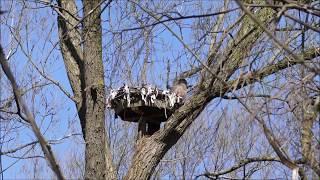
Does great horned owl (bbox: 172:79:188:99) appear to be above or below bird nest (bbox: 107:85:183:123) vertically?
above

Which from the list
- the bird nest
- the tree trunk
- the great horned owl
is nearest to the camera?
the bird nest

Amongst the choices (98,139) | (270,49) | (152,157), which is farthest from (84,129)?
(270,49)

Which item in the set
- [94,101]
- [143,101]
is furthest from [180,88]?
[94,101]

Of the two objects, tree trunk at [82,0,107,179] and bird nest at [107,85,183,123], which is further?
tree trunk at [82,0,107,179]

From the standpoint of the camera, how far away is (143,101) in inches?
228

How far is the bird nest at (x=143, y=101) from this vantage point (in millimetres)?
5734

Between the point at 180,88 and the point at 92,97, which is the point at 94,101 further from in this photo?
the point at 180,88

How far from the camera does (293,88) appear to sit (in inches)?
114

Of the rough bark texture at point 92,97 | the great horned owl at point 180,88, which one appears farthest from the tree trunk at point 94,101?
the great horned owl at point 180,88

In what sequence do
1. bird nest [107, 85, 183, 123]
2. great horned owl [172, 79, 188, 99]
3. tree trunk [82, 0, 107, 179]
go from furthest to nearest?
tree trunk [82, 0, 107, 179] < great horned owl [172, 79, 188, 99] < bird nest [107, 85, 183, 123]

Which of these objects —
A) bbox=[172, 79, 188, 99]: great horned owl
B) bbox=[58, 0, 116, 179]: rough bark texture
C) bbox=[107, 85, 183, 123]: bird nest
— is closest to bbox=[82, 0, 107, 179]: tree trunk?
bbox=[58, 0, 116, 179]: rough bark texture

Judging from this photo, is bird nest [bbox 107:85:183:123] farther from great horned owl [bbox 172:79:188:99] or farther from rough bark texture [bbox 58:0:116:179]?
rough bark texture [bbox 58:0:116:179]

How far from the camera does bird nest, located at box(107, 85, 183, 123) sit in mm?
→ 5734

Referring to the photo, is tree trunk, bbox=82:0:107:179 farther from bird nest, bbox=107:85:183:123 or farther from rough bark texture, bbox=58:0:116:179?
bird nest, bbox=107:85:183:123
